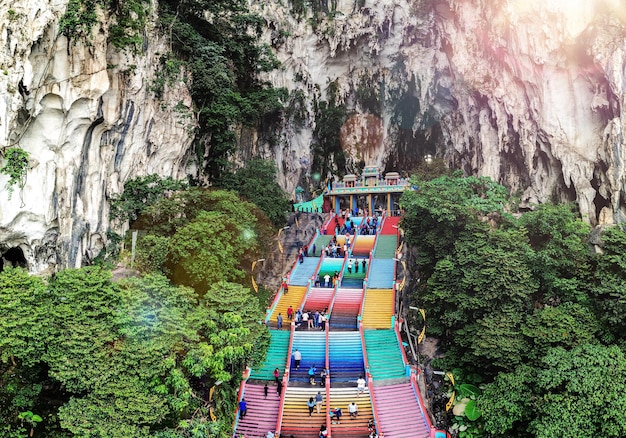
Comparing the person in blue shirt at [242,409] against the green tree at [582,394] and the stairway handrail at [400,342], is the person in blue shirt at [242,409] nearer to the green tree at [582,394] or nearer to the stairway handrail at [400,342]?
Answer: the stairway handrail at [400,342]

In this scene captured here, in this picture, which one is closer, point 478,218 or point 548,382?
point 548,382

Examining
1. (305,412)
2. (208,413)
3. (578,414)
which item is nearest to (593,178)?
(578,414)

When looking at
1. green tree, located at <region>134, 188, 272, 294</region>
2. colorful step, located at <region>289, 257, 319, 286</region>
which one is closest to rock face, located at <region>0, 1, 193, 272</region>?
green tree, located at <region>134, 188, 272, 294</region>

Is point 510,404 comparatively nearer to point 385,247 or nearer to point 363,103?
point 385,247

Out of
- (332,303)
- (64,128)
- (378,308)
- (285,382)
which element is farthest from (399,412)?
(64,128)

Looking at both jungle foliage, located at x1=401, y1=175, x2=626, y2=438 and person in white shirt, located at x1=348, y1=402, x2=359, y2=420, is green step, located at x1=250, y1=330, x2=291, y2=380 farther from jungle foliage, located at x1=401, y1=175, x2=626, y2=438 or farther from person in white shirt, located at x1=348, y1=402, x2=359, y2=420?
jungle foliage, located at x1=401, y1=175, x2=626, y2=438

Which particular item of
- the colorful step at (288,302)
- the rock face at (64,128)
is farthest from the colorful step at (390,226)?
the rock face at (64,128)

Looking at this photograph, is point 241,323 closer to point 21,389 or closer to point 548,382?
point 21,389
